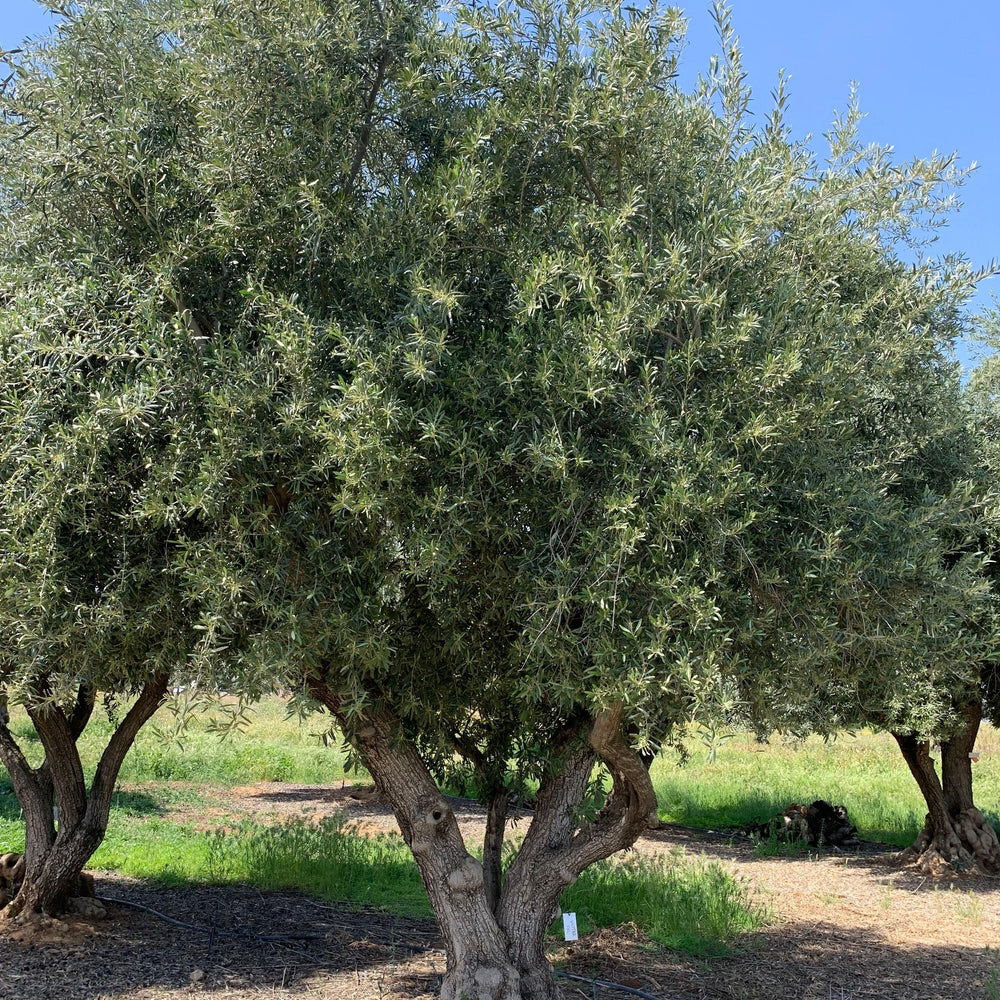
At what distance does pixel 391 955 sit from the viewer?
A: 865 cm

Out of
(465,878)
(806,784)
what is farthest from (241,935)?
(806,784)

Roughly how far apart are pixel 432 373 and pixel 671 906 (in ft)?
25.0

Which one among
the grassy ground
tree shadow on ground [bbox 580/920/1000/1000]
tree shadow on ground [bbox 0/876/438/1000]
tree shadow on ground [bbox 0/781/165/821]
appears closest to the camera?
tree shadow on ground [bbox 0/876/438/1000]

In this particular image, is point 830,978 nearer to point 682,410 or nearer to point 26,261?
point 682,410

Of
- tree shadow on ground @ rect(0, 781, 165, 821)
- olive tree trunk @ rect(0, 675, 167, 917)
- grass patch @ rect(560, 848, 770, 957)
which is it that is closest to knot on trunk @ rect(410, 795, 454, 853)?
olive tree trunk @ rect(0, 675, 167, 917)

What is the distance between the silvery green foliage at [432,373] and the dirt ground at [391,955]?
3191 millimetres

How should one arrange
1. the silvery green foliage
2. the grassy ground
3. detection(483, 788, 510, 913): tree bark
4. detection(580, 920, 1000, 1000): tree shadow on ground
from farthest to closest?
the grassy ground
detection(580, 920, 1000, 1000): tree shadow on ground
detection(483, 788, 510, 913): tree bark
the silvery green foliage

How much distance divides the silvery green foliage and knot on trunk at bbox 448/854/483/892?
146cm

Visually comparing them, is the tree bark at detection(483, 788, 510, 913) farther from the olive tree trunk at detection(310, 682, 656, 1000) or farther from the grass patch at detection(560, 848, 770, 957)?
the grass patch at detection(560, 848, 770, 957)

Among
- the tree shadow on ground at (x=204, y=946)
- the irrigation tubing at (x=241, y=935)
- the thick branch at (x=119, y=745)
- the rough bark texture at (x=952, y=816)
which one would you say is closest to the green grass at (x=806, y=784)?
the rough bark texture at (x=952, y=816)

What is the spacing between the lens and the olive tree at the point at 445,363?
4.86 metres

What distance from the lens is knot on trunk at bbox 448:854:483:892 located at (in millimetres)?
6605

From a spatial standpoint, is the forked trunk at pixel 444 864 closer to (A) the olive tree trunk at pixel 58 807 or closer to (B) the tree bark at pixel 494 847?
(B) the tree bark at pixel 494 847

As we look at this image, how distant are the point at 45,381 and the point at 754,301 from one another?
3.99 meters
